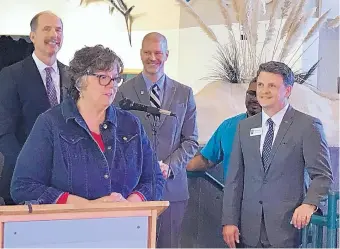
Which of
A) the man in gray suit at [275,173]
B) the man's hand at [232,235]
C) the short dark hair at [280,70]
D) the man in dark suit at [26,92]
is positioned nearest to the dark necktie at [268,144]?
the man in gray suit at [275,173]

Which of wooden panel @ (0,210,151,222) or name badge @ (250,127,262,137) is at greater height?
name badge @ (250,127,262,137)

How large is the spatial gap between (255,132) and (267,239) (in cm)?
48

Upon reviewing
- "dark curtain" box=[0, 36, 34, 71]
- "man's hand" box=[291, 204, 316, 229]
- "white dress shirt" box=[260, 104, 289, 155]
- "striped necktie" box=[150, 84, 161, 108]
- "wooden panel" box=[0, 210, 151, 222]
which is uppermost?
"dark curtain" box=[0, 36, 34, 71]

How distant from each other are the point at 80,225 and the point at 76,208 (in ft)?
0.17

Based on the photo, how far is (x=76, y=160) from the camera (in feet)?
6.04

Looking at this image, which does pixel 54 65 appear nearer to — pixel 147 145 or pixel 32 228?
pixel 147 145

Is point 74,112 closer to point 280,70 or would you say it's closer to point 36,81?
point 36,81

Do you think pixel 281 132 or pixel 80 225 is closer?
pixel 80 225

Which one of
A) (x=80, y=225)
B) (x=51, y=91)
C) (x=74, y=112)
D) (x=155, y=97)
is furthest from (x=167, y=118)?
(x=80, y=225)

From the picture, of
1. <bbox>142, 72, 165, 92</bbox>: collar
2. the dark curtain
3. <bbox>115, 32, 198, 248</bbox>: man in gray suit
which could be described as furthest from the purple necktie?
<bbox>142, 72, 165, 92</bbox>: collar

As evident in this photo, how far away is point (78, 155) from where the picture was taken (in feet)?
6.05

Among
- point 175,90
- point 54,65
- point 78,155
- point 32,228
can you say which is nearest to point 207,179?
point 175,90

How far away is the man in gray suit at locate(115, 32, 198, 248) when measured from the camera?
2.77m

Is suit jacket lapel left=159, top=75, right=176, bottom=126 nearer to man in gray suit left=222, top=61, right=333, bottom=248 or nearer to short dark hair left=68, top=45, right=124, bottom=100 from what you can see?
man in gray suit left=222, top=61, right=333, bottom=248
